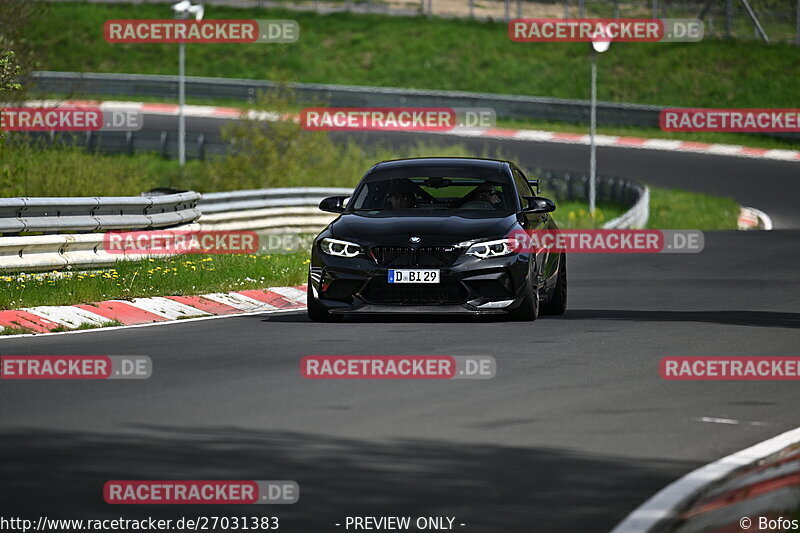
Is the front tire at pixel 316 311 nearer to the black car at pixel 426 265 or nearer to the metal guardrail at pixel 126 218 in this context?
the black car at pixel 426 265

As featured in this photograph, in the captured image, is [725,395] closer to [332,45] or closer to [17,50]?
[17,50]

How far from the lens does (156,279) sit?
58.2 feet

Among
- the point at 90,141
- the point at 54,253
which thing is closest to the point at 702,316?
the point at 54,253

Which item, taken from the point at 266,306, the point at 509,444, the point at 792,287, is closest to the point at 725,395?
the point at 509,444

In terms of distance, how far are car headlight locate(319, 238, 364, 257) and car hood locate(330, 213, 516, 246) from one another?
0.07 meters

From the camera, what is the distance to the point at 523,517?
7.09 m

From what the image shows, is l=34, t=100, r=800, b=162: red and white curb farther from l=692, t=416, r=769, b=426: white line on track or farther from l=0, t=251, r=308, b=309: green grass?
l=692, t=416, r=769, b=426: white line on track

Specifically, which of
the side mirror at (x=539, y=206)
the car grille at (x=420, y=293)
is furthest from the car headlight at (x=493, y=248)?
the side mirror at (x=539, y=206)

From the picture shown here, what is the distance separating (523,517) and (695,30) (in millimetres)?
52523

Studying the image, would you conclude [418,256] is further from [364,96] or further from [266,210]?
[364,96]

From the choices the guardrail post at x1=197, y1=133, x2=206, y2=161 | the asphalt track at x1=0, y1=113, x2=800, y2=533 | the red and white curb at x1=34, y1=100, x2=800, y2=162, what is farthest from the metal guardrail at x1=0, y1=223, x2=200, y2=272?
the red and white curb at x1=34, y1=100, x2=800, y2=162

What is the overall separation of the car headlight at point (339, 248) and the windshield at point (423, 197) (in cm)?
107

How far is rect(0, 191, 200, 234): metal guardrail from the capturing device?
17.1 meters

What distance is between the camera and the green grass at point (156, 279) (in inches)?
623
